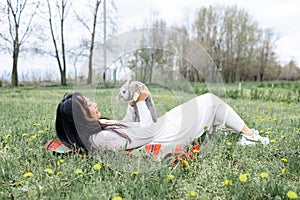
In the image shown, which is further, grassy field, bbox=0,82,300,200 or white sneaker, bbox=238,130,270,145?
white sneaker, bbox=238,130,270,145

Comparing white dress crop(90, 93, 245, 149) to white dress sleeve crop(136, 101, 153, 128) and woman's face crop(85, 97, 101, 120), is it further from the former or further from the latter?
woman's face crop(85, 97, 101, 120)

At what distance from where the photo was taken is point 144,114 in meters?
2.44

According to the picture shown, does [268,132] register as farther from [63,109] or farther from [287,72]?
[287,72]

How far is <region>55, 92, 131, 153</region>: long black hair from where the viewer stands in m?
2.01

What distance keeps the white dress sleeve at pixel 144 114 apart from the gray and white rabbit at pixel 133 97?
0.13 feet

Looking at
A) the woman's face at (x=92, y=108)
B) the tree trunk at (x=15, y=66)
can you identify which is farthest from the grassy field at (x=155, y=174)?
the tree trunk at (x=15, y=66)

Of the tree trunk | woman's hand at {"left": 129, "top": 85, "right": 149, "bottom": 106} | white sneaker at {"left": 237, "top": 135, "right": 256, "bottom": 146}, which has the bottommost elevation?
white sneaker at {"left": 237, "top": 135, "right": 256, "bottom": 146}

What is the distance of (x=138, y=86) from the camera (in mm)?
2502

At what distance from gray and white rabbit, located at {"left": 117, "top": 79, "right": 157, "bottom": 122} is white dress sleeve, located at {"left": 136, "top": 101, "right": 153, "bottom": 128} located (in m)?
0.04

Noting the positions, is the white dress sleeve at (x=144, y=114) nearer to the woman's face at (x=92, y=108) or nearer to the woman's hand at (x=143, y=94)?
the woman's hand at (x=143, y=94)

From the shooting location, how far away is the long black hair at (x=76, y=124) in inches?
79.2

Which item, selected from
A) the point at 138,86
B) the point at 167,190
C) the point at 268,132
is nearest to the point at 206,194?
the point at 167,190

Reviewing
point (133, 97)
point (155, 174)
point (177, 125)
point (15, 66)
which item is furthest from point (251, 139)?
point (15, 66)

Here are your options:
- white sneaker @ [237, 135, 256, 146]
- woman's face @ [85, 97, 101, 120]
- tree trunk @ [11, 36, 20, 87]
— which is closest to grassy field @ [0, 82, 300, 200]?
white sneaker @ [237, 135, 256, 146]
